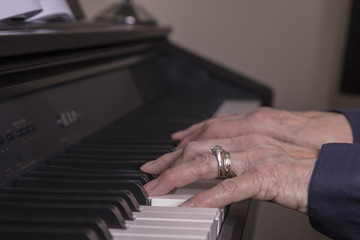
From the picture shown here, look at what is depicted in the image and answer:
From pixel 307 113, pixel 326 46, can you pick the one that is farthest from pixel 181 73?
pixel 326 46

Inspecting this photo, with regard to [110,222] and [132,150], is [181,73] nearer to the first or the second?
[132,150]

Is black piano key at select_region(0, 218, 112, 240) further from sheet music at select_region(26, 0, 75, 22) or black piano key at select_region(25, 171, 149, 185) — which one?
sheet music at select_region(26, 0, 75, 22)

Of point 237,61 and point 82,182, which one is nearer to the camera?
point 82,182

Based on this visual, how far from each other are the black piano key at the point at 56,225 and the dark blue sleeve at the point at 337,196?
1.26 feet

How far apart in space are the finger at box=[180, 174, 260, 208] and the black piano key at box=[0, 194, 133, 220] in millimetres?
105

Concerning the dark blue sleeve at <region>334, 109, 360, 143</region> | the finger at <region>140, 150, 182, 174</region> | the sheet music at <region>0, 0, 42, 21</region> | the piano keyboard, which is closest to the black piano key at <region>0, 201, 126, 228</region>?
the piano keyboard

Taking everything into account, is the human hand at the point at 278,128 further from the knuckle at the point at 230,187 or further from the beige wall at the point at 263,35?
the beige wall at the point at 263,35

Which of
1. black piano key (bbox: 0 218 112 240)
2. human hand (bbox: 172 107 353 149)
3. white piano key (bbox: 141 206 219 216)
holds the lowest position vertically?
human hand (bbox: 172 107 353 149)

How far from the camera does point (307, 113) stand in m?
1.29

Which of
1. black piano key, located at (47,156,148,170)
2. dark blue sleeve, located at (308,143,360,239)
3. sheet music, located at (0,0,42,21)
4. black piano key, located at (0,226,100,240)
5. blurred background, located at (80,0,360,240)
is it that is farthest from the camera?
blurred background, located at (80,0,360,240)

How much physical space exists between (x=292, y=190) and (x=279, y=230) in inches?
23.5

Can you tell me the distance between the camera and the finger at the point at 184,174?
0.79 m

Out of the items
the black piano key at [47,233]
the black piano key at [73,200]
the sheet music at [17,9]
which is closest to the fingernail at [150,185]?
the black piano key at [73,200]

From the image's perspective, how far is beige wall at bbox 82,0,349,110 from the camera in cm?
303
